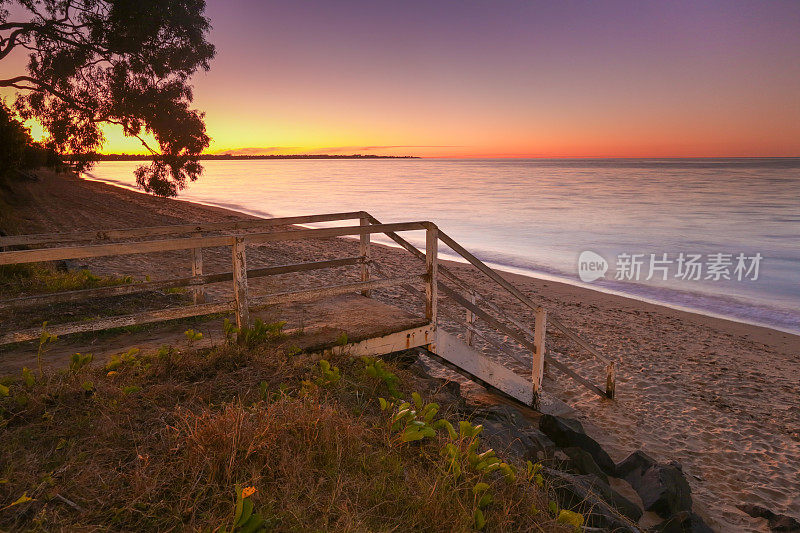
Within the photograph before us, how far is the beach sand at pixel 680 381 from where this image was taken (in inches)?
237

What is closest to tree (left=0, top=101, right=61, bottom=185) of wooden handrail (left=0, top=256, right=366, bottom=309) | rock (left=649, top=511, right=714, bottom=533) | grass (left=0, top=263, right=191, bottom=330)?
grass (left=0, top=263, right=191, bottom=330)

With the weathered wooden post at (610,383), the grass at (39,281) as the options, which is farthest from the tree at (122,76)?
the weathered wooden post at (610,383)

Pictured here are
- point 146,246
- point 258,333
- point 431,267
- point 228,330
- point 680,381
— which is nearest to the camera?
point 146,246

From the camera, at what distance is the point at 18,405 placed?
3.47m

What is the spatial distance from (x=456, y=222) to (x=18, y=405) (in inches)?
1321

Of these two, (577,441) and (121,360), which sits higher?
(121,360)

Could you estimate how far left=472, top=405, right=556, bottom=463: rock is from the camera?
4.89 metres

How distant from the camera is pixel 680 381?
8.51 m

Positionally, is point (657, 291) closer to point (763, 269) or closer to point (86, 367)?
point (763, 269)

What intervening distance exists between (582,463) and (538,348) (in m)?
1.56

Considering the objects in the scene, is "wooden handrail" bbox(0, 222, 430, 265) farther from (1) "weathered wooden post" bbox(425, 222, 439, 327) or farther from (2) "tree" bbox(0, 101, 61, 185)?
(2) "tree" bbox(0, 101, 61, 185)

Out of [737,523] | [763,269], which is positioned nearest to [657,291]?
[763,269]

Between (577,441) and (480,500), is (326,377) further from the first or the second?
(577,441)

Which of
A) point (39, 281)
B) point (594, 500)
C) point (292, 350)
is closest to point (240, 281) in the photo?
point (292, 350)
